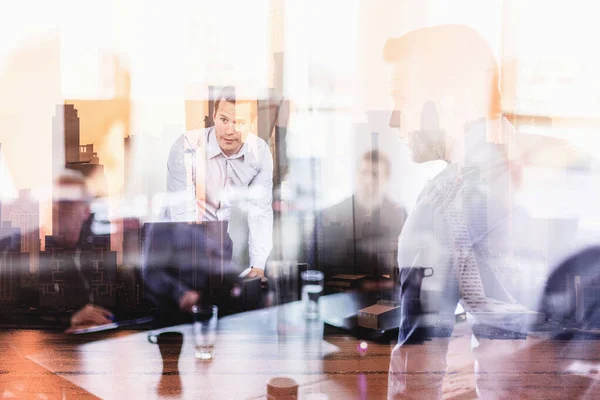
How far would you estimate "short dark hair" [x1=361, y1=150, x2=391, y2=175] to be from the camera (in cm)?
234

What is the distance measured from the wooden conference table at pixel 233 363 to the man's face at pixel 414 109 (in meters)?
0.97

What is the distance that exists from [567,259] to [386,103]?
150 centimetres

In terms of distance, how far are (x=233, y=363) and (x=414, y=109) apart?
5.50 ft

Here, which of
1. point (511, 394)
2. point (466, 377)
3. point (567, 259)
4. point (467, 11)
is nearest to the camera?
point (511, 394)

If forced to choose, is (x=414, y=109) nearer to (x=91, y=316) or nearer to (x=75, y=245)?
(x=75, y=245)

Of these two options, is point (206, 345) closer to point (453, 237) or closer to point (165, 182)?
→ point (165, 182)

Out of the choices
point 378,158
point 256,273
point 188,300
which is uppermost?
point 378,158

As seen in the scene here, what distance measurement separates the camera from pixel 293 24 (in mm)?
2299

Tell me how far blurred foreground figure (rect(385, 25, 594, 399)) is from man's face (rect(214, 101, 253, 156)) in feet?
2.65

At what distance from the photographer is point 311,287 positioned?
8.18ft

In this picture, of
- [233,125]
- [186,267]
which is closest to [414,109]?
[233,125]

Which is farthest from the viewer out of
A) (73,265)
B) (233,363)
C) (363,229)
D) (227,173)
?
(73,265)

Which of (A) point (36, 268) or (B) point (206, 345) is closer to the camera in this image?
(B) point (206, 345)

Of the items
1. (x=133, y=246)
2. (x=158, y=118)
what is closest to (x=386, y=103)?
(x=158, y=118)
